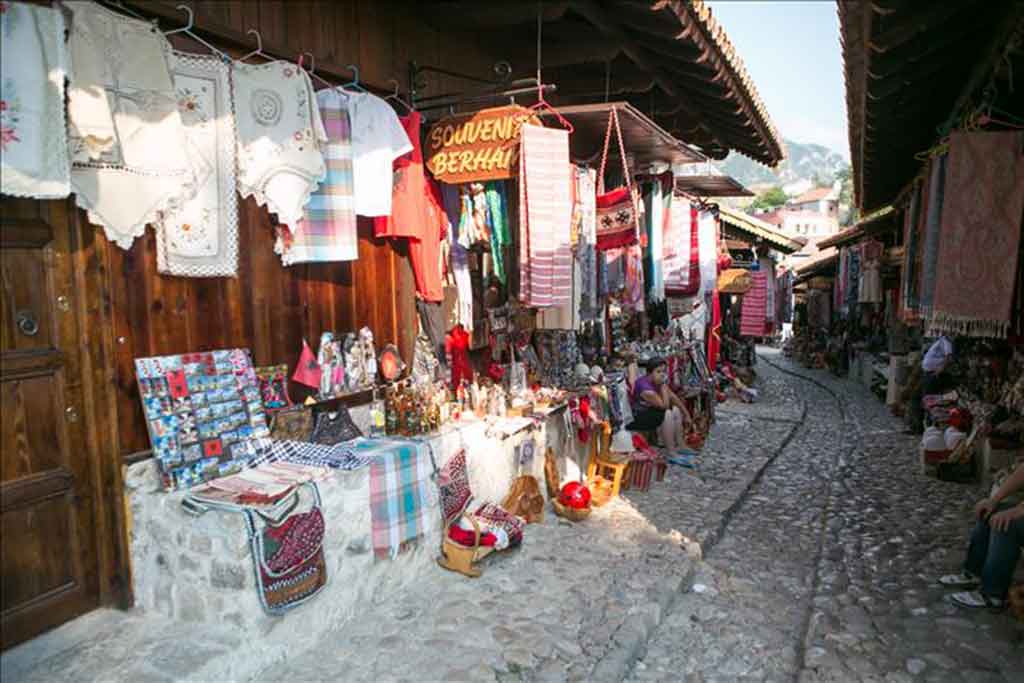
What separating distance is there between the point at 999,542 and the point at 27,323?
5.91 metres

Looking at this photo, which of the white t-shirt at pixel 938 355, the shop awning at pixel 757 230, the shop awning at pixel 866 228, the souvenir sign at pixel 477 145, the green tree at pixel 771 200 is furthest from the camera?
the green tree at pixel 771 200

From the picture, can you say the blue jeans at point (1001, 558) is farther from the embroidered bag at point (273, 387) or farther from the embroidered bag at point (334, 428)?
the embroidered bag at point (273, 387)

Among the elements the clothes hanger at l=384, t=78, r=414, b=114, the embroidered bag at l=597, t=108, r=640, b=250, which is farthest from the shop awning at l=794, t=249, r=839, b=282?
the clothes hanger at l=384, t=78, r=414, b=114

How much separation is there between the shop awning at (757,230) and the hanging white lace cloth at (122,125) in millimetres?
14123

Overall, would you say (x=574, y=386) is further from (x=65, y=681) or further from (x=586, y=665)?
(x=65, y=681)

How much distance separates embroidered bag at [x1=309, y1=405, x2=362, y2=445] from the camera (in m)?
4.69

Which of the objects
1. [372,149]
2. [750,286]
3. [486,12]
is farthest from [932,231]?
[750,286]

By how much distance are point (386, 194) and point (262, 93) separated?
1.07 m

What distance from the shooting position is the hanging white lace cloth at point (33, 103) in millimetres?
2951

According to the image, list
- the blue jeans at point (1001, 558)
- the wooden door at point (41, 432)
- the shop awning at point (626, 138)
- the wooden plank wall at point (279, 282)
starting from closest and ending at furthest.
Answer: the wooden door at point (41, 432)
the wooden plank wall at point (279, 282)
the blue jeans at point (1001, 558)
the shop awning at point (626, 138)

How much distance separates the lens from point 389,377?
17.7ft

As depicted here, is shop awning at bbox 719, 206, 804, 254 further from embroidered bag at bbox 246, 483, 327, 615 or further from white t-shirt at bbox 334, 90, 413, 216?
embroidered bag at bbox 246, 483, 327, 615

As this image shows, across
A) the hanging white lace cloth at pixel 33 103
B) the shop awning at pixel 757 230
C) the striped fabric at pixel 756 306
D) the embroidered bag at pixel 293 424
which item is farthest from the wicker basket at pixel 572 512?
the striped fabric at pixel 756 306

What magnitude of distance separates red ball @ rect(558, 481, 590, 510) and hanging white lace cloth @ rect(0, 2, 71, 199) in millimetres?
4521
